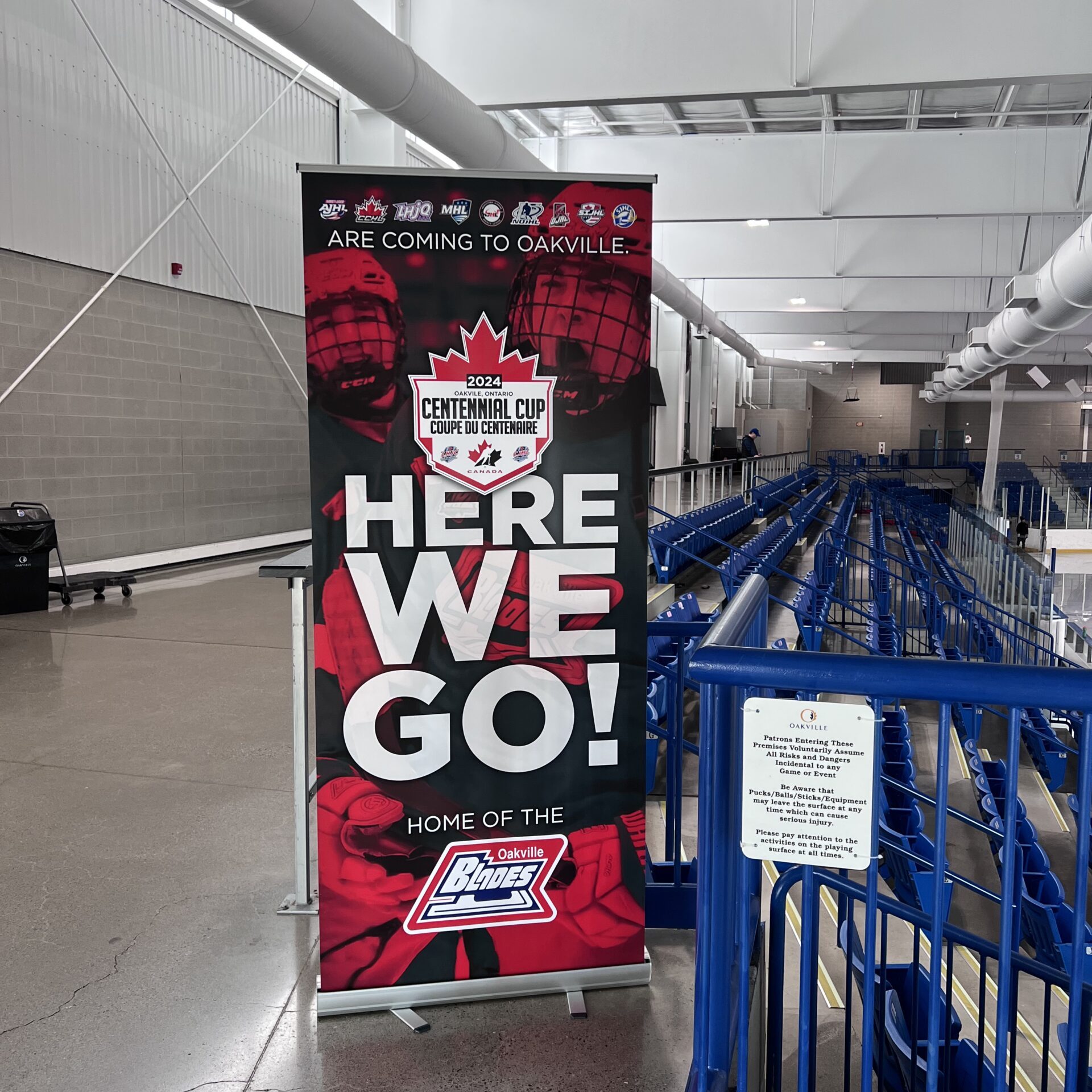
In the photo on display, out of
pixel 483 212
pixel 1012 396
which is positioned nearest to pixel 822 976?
pixel 483 212

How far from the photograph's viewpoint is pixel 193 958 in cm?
321

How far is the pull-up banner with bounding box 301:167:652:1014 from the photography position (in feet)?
9.05

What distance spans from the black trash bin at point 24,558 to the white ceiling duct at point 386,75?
4747mm

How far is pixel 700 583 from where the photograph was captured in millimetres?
Answer: 13930

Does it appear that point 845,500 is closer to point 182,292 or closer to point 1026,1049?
point 182,292

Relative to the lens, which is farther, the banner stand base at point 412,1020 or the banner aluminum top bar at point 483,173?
the banner stand base at point 412,1020

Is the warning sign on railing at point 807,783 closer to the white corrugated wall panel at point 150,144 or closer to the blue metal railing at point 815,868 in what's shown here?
the blue metal railing at point 815,868

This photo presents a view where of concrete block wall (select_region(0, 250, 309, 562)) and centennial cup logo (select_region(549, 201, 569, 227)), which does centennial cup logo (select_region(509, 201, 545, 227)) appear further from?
concrete block wall (select_region(0, 250, 309, 562))

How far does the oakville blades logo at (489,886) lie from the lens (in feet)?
9.46

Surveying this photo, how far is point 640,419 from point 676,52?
7.16 meters

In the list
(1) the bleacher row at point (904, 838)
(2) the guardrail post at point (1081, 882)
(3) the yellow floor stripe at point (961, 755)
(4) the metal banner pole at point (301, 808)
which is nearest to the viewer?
(2) the guardrail post at point (1081, 882)

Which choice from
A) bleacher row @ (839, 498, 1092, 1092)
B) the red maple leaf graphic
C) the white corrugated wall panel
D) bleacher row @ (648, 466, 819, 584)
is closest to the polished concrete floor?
bleacher row @ (839, 498, 1092, 1092)

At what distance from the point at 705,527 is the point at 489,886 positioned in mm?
13529

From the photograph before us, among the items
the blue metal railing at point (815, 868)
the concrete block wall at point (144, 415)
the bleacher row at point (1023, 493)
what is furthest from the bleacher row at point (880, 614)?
Answer: the bleacher row at point (1023, 493)
